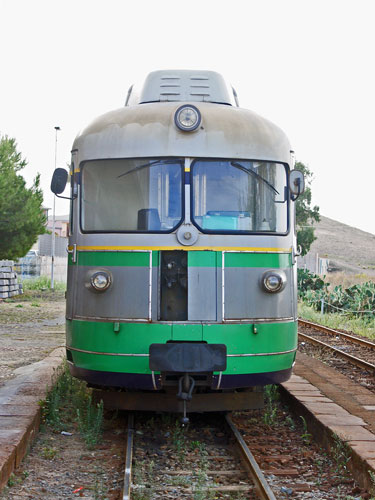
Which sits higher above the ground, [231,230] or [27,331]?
[231,230]

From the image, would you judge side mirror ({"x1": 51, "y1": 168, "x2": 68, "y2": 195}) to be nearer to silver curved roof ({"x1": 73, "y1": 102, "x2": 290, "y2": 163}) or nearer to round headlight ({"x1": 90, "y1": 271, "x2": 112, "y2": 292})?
silver curved roof ({"x1": 73, "y1": 102, "x2": 290, "y2": 163})

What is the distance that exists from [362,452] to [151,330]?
80.4 inches

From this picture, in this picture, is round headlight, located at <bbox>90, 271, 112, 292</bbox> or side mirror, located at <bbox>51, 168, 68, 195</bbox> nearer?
round headlight, located at <bbox>90, 271, 112, 292</bbox>

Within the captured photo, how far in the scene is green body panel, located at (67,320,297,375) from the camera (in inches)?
234

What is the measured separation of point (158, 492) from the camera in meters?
5.14

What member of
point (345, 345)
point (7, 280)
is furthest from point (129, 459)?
point (7, 280)

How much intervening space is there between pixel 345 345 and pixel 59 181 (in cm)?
1010

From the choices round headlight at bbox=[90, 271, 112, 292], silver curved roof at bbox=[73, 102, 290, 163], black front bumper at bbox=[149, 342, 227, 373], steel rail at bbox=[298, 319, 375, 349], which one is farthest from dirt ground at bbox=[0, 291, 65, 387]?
steel rail at bbox=[298, 319, 375, 349]

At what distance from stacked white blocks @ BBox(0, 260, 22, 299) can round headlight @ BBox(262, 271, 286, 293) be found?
21960 mm

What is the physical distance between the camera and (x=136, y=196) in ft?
20.6

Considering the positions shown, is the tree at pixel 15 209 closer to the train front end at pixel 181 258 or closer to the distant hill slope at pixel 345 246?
the train front end at pixel 181 258

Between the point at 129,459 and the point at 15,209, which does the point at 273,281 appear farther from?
the point at 15,209

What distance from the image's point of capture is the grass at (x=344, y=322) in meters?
18.0

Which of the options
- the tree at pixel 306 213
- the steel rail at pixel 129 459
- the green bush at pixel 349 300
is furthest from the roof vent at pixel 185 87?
the tree at pixel 306 213
